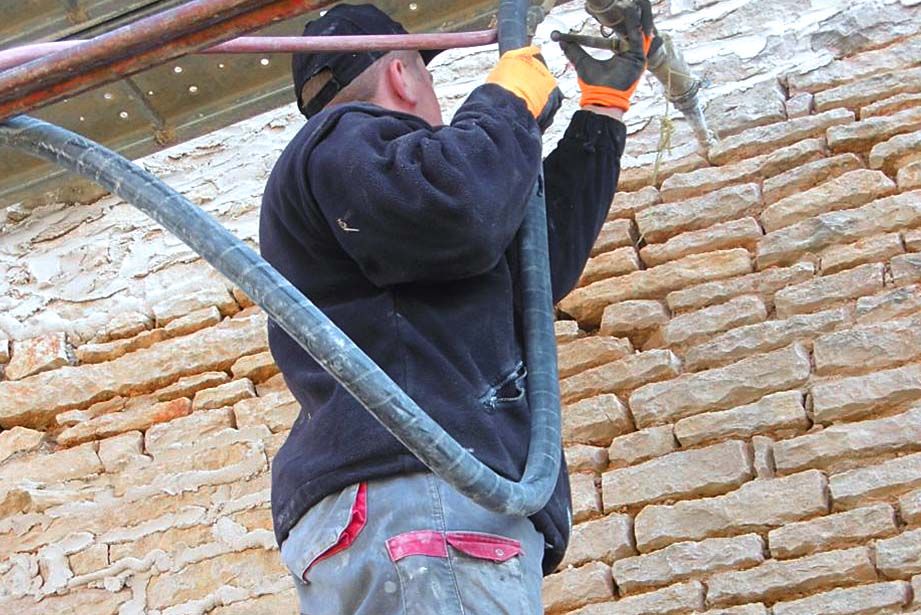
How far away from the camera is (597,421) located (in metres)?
3.37

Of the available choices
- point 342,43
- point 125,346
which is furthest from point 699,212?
point 125,346

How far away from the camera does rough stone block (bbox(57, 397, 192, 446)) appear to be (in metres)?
3.89

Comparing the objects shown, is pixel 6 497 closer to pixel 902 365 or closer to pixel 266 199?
pixel 266 199

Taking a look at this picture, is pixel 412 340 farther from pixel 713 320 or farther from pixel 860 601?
pixel 713 320

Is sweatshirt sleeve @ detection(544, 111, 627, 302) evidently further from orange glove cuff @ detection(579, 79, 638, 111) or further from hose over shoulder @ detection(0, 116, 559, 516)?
hose over shoulder @ detection(0, 116, 559, 516)

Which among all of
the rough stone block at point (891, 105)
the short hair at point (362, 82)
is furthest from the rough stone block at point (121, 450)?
the rough stone block at point (891, 105)

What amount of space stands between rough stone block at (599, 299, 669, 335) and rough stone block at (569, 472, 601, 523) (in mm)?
393

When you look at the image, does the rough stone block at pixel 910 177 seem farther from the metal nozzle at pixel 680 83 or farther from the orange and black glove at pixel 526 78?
the orange and black glove at pixel 526 78

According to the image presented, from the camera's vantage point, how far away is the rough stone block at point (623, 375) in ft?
11.1

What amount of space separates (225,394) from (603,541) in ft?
3.93

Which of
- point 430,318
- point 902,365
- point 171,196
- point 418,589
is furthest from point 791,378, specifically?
point 171,196

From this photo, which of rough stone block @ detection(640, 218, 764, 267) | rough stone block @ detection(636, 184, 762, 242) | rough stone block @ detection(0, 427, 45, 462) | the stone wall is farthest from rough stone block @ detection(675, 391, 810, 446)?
rough stone block @ detection(0, 427, 45, 462)

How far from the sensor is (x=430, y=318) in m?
2.25

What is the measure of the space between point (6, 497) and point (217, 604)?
28.6 inches
